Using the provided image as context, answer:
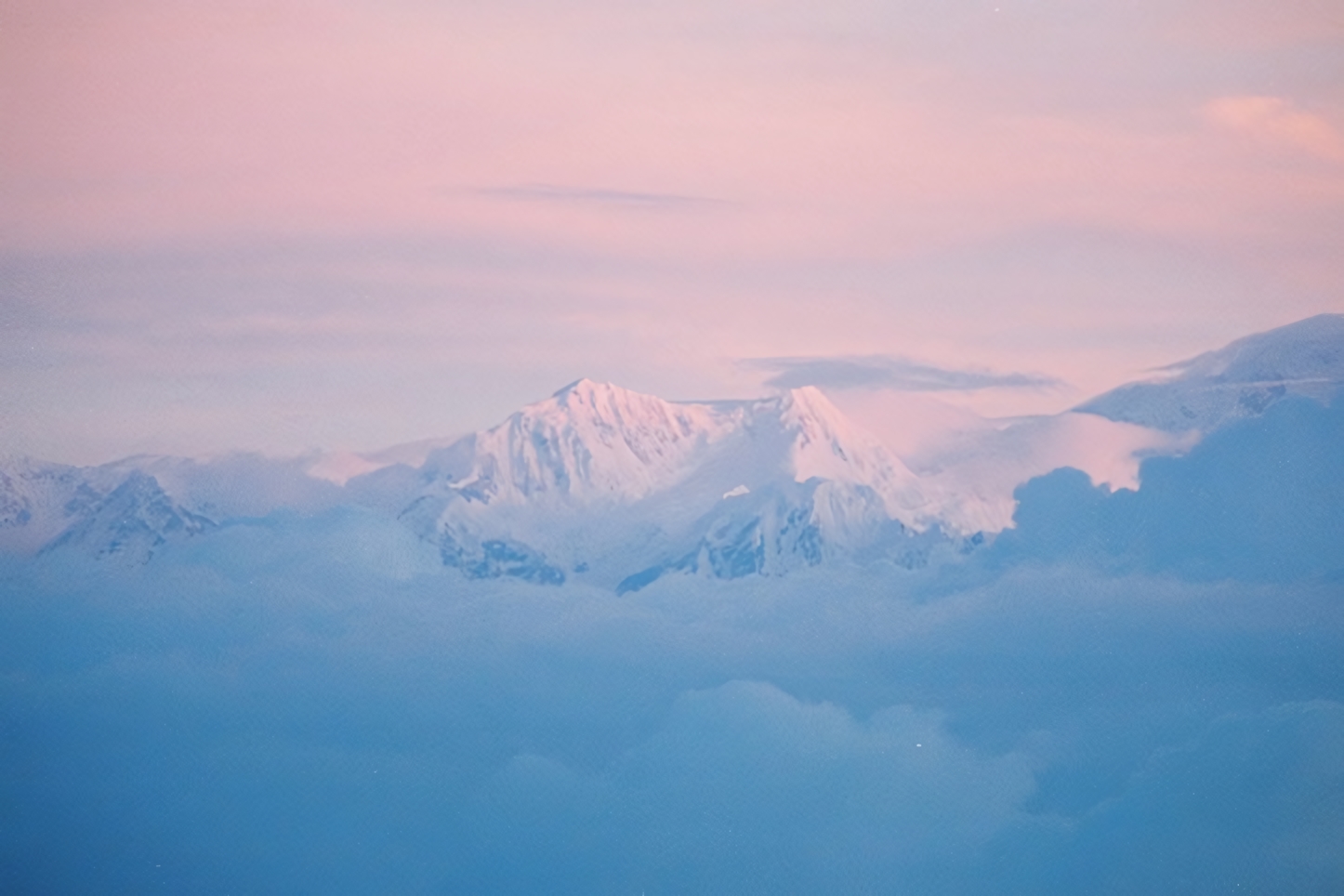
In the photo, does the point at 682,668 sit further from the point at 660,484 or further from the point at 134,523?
A: the point at 134,523

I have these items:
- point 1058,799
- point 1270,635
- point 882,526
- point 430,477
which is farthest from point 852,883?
point 430,477

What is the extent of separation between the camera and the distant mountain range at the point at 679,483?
14305 mm

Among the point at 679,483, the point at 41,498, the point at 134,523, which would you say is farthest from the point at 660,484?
the point at 41,498

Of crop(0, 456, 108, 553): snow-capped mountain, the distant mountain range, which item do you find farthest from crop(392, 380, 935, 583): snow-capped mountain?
crop(0, 456, 108, 553): snow-capped mountain

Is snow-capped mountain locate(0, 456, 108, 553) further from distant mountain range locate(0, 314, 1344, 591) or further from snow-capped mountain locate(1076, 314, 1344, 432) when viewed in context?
snow-capped mountain locate(1076, 314, 1344, 432)

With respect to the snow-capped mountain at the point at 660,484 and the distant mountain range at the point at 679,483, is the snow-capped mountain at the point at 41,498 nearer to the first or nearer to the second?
the distant mountain range at the point at 679,483

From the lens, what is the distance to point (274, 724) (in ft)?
49.4

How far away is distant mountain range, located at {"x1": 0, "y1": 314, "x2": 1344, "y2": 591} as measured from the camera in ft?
46.9

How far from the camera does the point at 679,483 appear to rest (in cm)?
1540

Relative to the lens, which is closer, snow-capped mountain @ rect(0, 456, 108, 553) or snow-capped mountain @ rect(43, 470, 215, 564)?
snow-capped mountain @ rect(0, 456, 108, 553)

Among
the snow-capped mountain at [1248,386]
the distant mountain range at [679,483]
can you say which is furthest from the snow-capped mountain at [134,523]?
the snow-capped mountain at [1248,386]

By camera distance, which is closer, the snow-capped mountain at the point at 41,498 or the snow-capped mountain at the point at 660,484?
the snow-capped mountain at the point at 41,498

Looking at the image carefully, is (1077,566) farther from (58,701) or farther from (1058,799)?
(58,701)

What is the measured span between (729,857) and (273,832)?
4.49 meters
